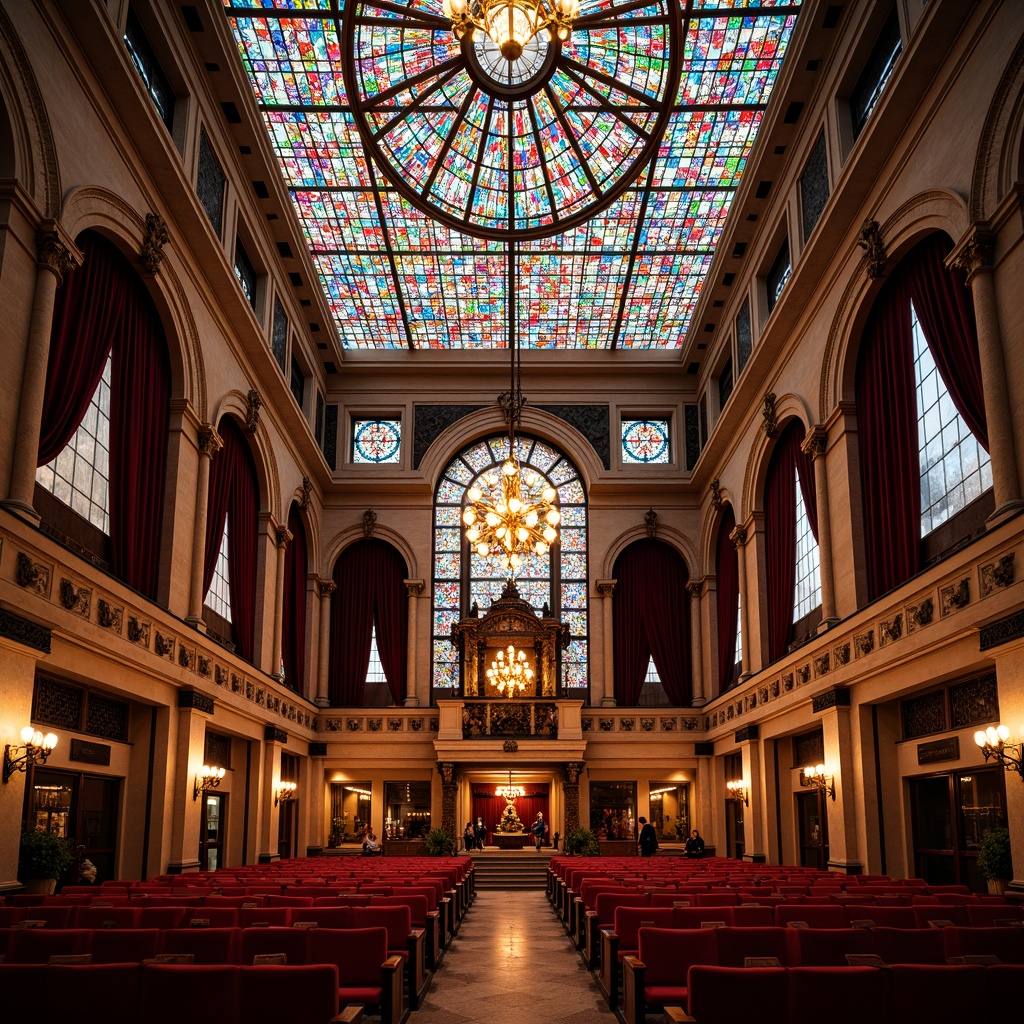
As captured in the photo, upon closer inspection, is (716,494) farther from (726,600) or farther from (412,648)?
(412,648)

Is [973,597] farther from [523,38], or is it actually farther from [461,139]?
[461,139]

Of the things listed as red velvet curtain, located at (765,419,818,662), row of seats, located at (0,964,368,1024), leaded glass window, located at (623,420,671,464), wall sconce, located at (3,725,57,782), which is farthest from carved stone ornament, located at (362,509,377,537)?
row of seats, located at (0,964,368,1024)

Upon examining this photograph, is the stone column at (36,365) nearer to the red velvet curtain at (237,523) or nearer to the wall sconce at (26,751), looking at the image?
the wall sconce at (26,751)

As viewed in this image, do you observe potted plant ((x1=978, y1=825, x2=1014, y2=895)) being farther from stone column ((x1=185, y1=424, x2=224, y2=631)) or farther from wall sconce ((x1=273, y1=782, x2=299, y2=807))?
wall sconce ((x1=273, y1=782, x2=299, y2=807))

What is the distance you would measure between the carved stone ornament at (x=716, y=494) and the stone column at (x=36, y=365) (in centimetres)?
1866

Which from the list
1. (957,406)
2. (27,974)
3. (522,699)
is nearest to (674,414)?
(522,699)

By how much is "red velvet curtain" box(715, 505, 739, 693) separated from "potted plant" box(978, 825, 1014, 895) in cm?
1436

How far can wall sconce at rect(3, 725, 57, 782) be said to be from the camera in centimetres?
1051

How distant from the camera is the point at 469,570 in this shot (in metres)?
30.6

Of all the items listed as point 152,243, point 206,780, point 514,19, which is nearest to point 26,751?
point 206,780

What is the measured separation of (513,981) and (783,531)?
13438 mm

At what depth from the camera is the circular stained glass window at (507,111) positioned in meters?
13.8

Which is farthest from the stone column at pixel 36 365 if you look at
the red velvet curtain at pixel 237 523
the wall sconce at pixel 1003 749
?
the wall sconce at pixel 1003 749

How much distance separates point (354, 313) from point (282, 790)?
13.0 metres
